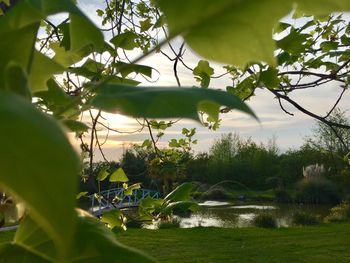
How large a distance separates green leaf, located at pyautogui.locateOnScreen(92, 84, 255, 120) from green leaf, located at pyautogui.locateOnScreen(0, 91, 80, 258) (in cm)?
8

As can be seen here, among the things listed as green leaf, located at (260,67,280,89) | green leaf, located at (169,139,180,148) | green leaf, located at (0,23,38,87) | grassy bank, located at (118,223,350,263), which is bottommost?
grassy bank, located at (118,223,350,263)

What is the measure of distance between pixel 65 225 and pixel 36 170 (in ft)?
0.07

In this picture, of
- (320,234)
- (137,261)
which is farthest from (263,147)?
(137,261)

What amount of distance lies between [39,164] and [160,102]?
0.31 ft

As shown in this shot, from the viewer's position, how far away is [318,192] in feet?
63.8

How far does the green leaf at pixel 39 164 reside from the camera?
0.13 metres

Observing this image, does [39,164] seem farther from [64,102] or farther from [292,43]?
[292,43]

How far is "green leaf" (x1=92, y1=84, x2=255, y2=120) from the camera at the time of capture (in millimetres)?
214

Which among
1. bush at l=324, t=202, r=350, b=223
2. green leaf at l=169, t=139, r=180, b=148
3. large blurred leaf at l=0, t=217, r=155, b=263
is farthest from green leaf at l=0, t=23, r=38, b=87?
bush at l=324, t=202, r=350, b=223

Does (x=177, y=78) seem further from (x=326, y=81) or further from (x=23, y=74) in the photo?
(x=23, y=74)

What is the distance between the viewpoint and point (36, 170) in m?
0.13

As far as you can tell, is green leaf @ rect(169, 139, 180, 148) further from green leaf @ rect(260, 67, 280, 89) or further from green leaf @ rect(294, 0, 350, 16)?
green leaf @ rect(294, 0, 350, 16)

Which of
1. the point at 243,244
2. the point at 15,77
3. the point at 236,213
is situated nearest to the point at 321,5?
the point at 15,77

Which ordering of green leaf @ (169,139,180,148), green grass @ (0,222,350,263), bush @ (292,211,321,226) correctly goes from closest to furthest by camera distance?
green leaf @ (169,139,180,148)
green grass @ (0,222,350,263)
bush @ (292,211,321,226)
